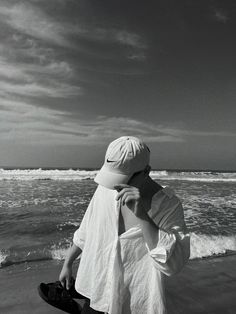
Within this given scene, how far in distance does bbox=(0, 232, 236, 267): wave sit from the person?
4.37m

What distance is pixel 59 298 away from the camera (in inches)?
76.4

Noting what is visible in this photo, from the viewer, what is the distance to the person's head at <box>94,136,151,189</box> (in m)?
1.49

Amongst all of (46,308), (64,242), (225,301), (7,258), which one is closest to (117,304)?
(46,308)

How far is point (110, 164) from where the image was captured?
1511 mm

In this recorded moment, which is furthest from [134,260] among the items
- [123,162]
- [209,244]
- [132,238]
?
[209,244]

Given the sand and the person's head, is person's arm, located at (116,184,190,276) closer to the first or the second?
the person's head

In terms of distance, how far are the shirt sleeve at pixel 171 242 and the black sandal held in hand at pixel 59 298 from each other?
0.78m

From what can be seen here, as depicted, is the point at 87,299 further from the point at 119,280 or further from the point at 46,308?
the point at 46,308

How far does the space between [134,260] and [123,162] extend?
1.61 feet

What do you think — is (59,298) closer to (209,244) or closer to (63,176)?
(209,244)

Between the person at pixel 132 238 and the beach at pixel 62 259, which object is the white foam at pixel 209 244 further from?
the person at pixel 132 238

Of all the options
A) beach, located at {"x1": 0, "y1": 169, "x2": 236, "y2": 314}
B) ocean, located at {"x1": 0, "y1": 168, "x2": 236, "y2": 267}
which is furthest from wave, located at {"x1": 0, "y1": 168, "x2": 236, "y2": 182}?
beach, located at {"x1": 0, "y1": 169, "x2": 236, "y2": 314}

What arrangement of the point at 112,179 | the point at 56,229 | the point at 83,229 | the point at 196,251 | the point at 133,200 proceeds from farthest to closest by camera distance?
1. the point at 56,229
2. the point at 196,251
3. the point at 83,229
4. the point at 112,179
5. the point at 133,200

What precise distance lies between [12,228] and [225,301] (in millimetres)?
5611
